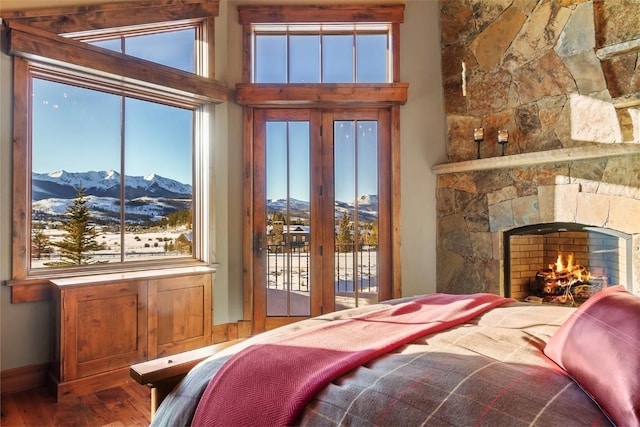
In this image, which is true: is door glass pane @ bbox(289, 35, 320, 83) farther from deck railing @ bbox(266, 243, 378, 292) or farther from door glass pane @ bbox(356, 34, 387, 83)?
deck railing @ bbox(266, 243, 378, 292)

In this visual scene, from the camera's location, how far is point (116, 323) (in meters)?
2.68

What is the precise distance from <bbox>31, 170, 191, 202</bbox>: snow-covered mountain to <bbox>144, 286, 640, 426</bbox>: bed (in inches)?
92.6

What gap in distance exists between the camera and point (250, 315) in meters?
3.69

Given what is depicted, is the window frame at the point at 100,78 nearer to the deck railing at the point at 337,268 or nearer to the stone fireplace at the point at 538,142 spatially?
the deck railing at the point at 337,268

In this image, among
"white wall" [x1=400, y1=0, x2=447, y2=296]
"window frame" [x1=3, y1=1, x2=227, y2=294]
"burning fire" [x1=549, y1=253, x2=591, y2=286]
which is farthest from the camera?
"white wall" [x1=400, y1=0, x2=447, y2=296]

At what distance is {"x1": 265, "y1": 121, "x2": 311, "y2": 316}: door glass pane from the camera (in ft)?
12.2

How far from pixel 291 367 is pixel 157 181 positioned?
2.80m

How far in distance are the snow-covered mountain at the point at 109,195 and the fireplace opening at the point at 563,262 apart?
3.07 metres

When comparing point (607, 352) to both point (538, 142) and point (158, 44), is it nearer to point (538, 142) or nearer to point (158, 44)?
point (538, 142)

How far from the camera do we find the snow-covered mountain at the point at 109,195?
2820 mm

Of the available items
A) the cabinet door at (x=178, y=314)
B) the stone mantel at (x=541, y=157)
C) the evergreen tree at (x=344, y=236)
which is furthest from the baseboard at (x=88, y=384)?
the stone mantel at (x=541, y=157)

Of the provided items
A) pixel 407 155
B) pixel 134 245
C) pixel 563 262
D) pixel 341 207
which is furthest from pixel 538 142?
pixel 134 245

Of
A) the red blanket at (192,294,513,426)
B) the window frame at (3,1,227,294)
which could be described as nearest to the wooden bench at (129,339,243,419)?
the red blanket at (192,294,513,426)

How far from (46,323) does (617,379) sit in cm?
317
